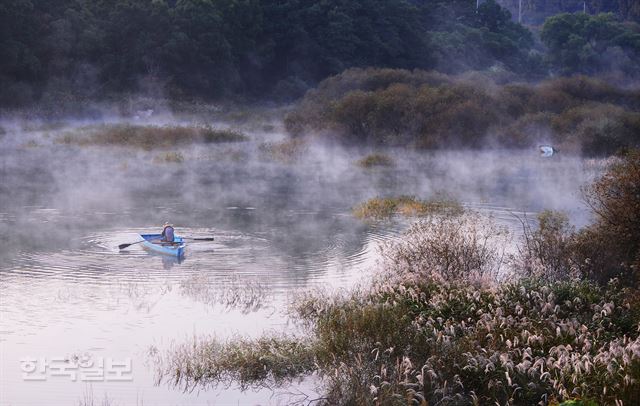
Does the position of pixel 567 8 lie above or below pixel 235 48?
above

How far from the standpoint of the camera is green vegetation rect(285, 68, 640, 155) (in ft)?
158

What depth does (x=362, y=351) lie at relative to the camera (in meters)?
12.2

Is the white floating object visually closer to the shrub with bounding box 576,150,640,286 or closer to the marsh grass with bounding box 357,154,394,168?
the marsh grass with bounding box 357,154,394,168

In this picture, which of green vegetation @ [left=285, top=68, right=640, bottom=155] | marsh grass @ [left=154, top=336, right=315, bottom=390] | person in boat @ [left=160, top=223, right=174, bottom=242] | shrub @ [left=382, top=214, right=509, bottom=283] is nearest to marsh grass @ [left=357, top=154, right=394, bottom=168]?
green vegetation @ [left=285, top=68, right=640, bottom=155]

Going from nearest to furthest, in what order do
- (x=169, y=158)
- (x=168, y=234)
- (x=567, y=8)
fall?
(x=168, y=234) < (x=169, y=158) < (x=567, y=8)

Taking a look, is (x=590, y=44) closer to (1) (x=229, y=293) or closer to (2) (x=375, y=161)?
(2) (x=375, y=161)

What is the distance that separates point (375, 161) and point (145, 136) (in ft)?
43.7

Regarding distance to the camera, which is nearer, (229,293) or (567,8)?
(229,293)

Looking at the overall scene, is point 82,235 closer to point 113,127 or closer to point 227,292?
point 227,292

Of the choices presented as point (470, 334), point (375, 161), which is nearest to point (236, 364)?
point (470, 334)

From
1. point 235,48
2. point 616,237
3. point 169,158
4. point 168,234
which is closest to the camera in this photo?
point 616,237

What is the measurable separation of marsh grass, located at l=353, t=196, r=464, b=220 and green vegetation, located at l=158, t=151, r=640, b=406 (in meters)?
9.48

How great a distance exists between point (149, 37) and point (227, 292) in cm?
5317

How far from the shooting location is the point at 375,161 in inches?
1731
